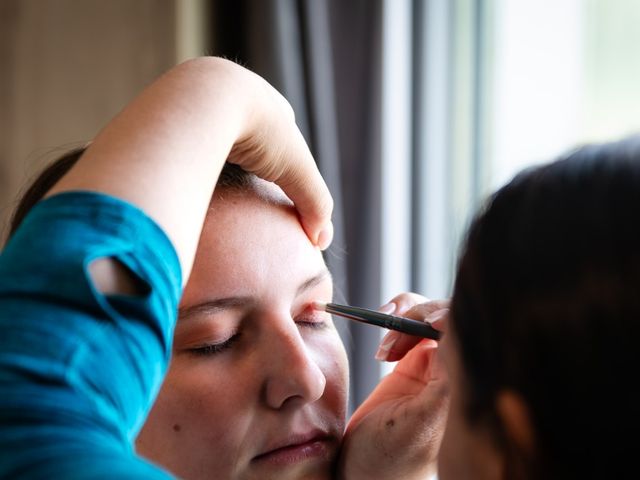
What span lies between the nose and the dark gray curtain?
3.36ft

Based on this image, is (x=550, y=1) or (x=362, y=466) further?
(x=550, y=1)

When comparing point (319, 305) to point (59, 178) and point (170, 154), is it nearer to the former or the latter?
point (59, 178)

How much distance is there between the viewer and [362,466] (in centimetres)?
107

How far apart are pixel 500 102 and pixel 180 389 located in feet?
3.75

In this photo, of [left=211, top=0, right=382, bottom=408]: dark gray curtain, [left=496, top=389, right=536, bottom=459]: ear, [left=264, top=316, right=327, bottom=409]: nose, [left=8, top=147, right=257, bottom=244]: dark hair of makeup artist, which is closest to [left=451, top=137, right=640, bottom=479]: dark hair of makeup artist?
[left=496, top=389, right=536, bottom=459]: ear

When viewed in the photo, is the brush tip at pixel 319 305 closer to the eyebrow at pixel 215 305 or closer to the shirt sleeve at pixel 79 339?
the eyebrow at pixel 215 305

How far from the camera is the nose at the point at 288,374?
96cm

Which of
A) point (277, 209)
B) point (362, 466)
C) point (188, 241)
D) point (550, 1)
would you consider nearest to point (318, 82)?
point (550, 1)

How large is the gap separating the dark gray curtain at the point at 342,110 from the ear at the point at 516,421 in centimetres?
139

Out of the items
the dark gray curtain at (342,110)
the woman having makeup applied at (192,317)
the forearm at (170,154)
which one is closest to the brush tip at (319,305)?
the woman having makeup applied at (192,317)

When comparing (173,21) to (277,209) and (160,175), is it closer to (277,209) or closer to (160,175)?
(277,209)

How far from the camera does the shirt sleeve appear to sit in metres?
0.52

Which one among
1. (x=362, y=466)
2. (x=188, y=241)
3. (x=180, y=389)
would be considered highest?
(x=188, y=241)

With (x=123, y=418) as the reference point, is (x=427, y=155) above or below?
below
